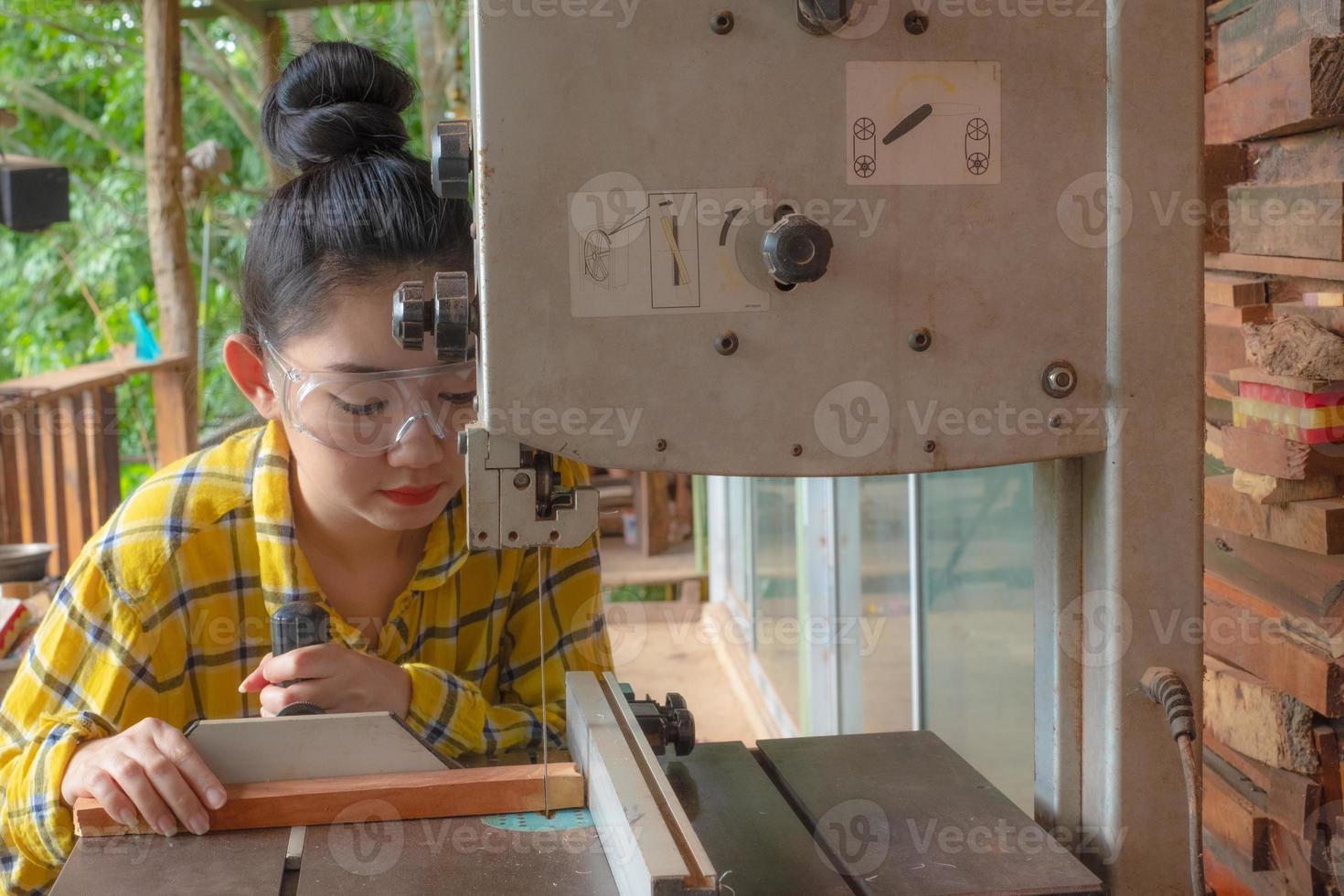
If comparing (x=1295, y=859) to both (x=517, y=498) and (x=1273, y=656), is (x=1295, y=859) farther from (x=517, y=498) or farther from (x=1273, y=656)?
(x=517, y=498)

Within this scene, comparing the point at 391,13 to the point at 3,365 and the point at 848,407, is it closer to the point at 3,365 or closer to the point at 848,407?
the point at 3,365

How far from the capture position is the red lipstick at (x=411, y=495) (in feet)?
4.41

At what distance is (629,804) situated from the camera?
910 millimetres

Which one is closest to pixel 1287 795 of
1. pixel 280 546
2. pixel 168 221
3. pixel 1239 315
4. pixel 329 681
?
pixel 1239 315

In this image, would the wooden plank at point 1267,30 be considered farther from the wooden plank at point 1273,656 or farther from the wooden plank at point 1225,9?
the wooden plank at point 1273,656

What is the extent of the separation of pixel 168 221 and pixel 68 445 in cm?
102

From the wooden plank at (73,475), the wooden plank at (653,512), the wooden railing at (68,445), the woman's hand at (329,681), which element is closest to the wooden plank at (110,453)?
the wooden railing at (68,445)

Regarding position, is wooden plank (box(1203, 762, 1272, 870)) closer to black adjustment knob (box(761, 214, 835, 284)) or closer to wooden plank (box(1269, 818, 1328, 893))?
wooden plank (box(1269, 818, 1328, 893))

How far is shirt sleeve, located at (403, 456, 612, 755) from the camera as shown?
4.55 feet

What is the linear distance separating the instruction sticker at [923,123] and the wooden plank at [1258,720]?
34.5 inches

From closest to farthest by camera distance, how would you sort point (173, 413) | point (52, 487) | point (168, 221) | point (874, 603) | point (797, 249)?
point (797, 249), point (874, 603), point (52, 487), point (173, 413), point (168, 221)

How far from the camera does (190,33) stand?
23.7ft

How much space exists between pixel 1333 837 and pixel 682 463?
979 mm

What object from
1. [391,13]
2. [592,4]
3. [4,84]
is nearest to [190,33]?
[391,13]
